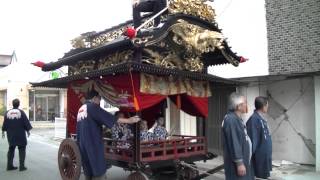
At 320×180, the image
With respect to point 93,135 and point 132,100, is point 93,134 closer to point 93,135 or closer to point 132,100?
point 93,135

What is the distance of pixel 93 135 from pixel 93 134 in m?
0.02

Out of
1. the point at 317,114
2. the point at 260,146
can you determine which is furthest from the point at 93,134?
the point at 317,114

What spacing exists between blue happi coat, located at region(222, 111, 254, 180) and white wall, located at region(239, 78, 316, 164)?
6229 mm

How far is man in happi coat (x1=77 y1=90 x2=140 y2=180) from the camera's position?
270 inches

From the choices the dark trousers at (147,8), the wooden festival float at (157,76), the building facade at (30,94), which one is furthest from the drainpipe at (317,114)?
the building facade at (30,94)

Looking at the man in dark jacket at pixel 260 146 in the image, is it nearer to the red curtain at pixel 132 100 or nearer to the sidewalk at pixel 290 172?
the red curtain at pixel 132 100

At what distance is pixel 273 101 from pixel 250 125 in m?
5.89

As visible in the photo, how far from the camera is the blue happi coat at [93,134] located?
686 centimetres

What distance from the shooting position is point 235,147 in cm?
580

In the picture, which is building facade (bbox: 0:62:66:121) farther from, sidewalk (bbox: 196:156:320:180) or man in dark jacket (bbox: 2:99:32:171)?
sidewalk (bbox: 196:156:320:180)

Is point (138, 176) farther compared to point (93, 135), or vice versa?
point (138, 176)

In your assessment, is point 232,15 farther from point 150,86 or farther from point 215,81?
point 150,86

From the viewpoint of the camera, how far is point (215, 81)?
836 cm

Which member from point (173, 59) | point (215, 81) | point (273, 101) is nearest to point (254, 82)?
point (273, 101)
